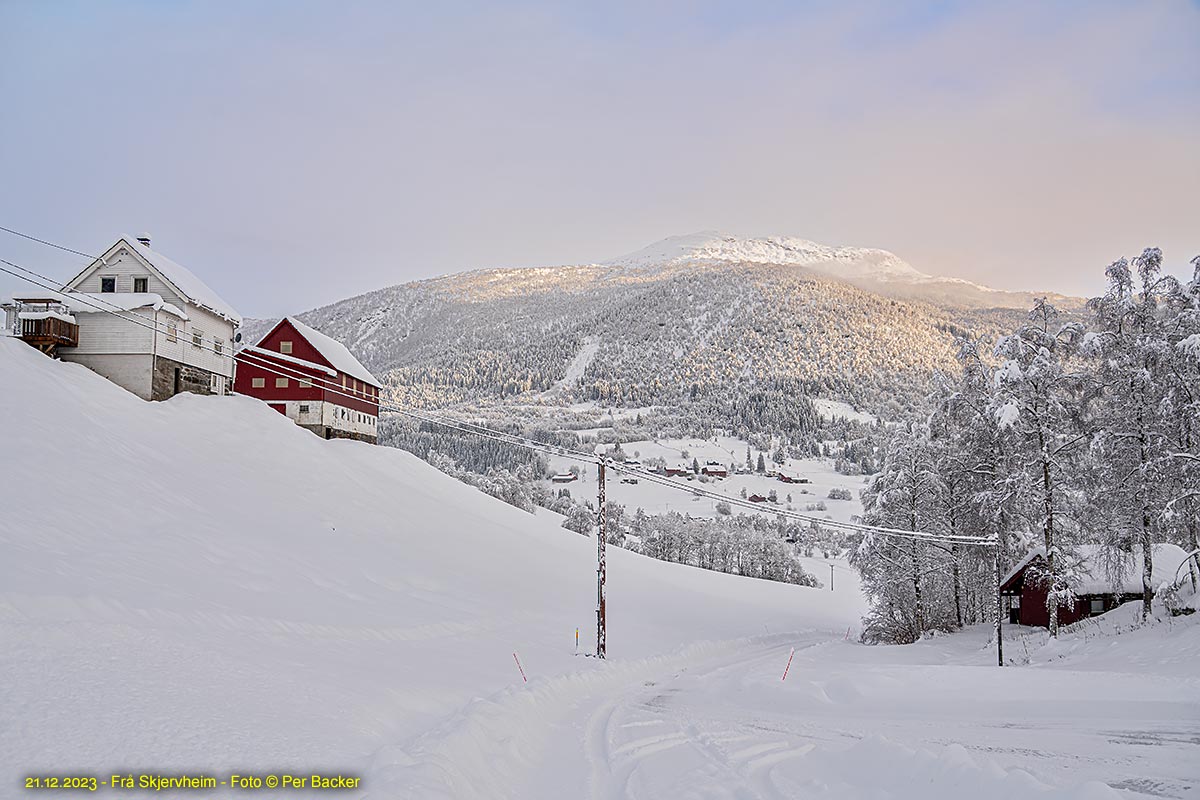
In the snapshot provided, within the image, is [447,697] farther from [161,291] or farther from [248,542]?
[161,291]

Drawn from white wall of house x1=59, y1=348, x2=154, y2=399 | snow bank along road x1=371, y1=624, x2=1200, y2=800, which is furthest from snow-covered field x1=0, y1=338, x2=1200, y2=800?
white wall of house x1=59, y1=348, x2=154, y2=399

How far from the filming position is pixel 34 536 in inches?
758

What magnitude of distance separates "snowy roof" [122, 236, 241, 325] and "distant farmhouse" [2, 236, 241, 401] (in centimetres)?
7

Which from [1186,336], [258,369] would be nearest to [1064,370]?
[1186,336]

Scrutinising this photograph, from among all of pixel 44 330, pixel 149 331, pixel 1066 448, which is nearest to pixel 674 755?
pixel 1066 448

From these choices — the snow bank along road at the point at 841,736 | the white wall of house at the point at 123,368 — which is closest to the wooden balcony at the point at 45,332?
the white wall of house at the point at 123,368

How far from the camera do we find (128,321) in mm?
38781

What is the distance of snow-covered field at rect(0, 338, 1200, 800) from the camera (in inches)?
433

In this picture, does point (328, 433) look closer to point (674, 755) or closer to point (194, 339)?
point (194, 339)

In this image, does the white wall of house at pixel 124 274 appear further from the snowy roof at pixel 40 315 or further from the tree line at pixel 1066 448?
the tree line at pixel 1066 448

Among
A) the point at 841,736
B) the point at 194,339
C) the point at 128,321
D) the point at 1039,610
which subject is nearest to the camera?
the point at 841,736

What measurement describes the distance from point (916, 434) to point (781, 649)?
13.9 metres

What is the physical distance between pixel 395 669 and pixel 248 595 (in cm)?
568

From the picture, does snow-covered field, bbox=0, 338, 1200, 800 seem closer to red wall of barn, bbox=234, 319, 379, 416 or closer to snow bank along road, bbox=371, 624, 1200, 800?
snow bank along road, bbox=371, 624, 1200, 800
